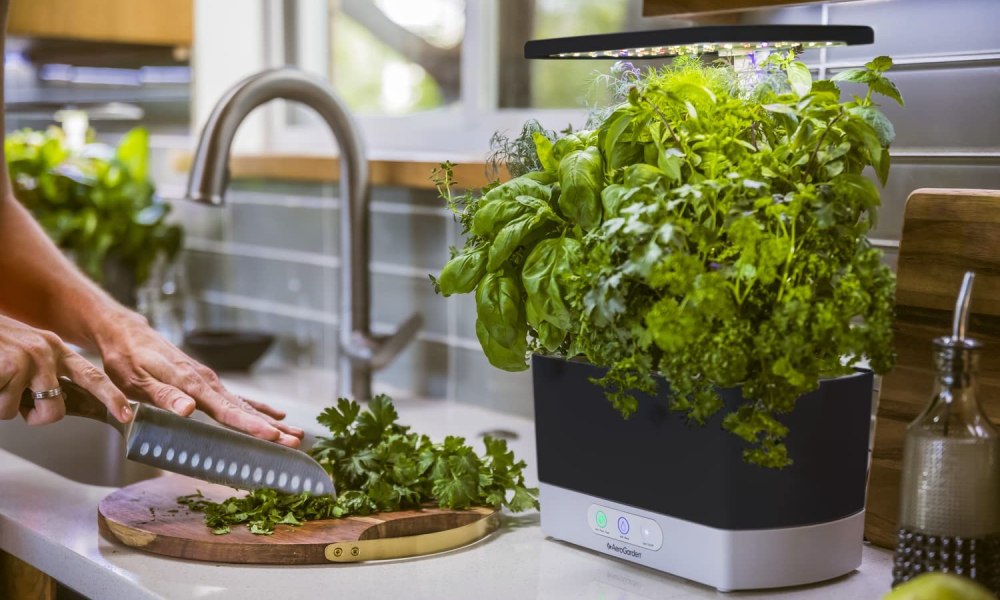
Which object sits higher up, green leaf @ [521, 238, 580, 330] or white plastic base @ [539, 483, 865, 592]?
green leaf @ [521, 238, 580, 330]

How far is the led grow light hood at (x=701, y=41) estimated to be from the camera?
0.80 m

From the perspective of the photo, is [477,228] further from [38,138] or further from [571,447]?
[38,138]

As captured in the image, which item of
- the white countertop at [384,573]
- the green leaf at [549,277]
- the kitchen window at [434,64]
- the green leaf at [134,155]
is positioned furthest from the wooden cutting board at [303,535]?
the green leaf at [134,155]

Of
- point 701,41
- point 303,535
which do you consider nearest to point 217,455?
point 303,535

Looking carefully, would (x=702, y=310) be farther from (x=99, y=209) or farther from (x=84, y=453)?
(x=99, y=209)

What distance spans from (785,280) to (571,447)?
0.80 ft

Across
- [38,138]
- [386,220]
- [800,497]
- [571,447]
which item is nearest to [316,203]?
[386,220]

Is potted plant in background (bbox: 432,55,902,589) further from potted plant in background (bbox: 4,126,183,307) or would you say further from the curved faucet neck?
potted plant in background (bbox: 4,126,183,307)

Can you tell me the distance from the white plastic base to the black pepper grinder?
93 millimetres

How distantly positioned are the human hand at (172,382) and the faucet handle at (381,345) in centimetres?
49

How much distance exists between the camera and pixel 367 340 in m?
1.67

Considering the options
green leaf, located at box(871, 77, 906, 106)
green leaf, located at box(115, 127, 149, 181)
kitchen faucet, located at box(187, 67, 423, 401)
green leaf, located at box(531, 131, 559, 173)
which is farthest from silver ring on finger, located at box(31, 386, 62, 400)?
green leaf, located at box(115, 127, 149, 181)

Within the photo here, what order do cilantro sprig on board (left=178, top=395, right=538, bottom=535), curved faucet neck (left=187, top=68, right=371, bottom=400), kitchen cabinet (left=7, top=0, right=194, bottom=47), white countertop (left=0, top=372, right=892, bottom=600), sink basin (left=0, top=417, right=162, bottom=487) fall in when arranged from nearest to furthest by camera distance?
white countertop (left=0, top=372, right=892, bottom=600) < cilantro sprig on board (left=178, top=395, right=538, bottom=535) < sink basin (left=0, top=417, right=162, bottom=487) < curved faucet neck (left=187, top=68, right=371, bottom=400) < kitchen cabinet (left=7, top=0, right=194, bottom=47)

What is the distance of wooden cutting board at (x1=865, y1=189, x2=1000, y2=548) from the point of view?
0.87 m
